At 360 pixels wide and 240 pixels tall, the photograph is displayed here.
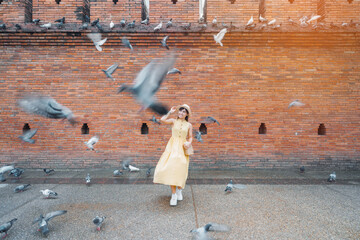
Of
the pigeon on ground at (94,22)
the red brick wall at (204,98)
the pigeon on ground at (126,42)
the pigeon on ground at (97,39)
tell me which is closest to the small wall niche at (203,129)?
the red brick wall at (204,98)

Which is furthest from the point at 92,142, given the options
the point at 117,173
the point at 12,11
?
the point at 12,11

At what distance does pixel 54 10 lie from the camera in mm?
5336

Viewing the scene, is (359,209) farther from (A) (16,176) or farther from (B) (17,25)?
(B) (17,25)

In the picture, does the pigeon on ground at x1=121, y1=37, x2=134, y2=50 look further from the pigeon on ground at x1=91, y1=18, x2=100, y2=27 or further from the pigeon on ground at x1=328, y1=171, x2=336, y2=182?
the pigeon on ground at x1=328, y1=171, x2=336, y2=182

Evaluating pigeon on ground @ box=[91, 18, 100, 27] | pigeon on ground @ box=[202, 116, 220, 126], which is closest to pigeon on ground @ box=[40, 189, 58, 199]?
pigeon on ground @ box=[202, 116, 220, 126]

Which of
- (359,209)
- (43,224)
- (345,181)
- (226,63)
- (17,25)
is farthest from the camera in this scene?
(226,63)

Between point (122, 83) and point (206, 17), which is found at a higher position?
point (206, 17)

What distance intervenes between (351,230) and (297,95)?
3724 mm

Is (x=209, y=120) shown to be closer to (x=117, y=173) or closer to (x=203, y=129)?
(x=203, y=129)

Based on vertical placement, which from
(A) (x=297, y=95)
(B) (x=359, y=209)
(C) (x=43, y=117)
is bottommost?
(B) (x=359, y=209)

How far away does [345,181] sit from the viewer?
453 centimetres

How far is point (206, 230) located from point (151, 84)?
4267 millimetres

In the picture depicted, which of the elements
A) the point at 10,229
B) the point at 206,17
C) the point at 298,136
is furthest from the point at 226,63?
the point at 10,229

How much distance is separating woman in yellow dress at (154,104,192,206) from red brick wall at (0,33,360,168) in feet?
6.83
